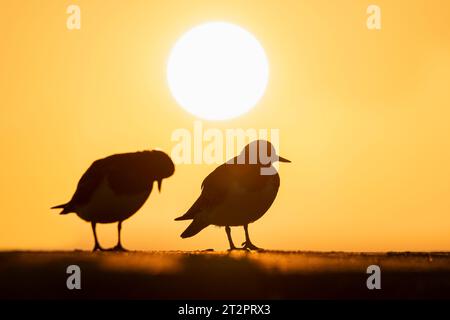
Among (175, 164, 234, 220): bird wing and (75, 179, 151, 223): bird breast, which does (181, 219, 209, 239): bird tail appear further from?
(75, 179, 151, 223): bird breast

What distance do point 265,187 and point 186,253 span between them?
211cm

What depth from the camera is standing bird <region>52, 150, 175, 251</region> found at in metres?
Answer: 10.0

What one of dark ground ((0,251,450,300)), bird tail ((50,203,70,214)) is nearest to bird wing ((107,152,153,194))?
bird tail ((50,203,70,214))

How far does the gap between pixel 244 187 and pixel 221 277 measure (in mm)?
3811

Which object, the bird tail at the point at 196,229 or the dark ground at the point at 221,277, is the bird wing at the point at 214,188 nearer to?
the bird tail at the point at 196,229

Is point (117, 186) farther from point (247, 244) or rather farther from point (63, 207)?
point (247, 244)

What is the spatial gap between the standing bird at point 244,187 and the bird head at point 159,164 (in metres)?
0.92

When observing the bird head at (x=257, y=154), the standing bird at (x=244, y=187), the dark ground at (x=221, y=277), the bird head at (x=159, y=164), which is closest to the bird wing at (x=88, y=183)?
the bird head at (x=159, y=164)

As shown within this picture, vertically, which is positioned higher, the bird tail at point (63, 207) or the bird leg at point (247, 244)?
the bird tail at point (63, 207)

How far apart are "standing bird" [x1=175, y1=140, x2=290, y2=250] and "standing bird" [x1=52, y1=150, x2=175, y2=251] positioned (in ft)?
3.09

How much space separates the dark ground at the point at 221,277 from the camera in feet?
20.9

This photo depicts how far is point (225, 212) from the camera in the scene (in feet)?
35.1
